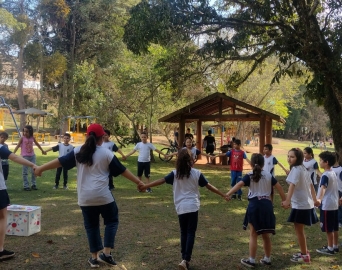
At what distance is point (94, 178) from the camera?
14.3 ft

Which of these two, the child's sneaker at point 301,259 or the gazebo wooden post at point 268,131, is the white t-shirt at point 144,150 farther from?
the gazebo wooden post at point 268,131

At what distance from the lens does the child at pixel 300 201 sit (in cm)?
488

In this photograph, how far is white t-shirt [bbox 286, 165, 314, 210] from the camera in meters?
4.90

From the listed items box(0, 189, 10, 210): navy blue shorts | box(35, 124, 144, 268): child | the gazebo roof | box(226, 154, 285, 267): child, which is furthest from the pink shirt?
the gazebo roof

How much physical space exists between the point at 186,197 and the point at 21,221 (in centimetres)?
280

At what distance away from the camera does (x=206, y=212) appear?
8055 mm

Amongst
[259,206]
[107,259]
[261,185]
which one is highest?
[261,185]

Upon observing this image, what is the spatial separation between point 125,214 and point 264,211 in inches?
145

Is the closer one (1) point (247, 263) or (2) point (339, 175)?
(1) point (247, 263)

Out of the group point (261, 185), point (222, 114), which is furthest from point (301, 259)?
point (222, 114)

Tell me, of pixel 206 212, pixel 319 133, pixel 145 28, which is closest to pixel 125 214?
pixel 206 212

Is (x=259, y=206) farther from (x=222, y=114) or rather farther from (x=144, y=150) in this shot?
(x=222, y=114)

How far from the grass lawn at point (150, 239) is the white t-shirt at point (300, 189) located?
0.76 metres

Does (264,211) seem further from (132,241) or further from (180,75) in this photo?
(180,75)
